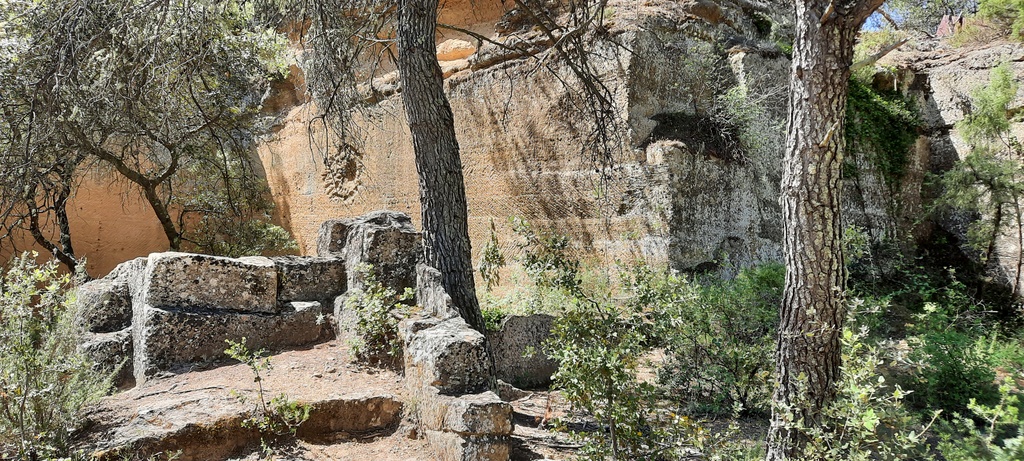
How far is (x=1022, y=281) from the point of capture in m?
9.82

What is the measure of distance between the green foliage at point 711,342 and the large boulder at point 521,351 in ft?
3.92

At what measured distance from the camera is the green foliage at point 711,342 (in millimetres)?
→ 4996

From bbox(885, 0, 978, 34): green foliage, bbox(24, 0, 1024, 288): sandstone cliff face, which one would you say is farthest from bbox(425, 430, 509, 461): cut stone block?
bbox(885, 0, 978, 34): green foliage

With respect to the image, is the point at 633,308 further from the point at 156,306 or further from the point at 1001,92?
the point at 1001,92

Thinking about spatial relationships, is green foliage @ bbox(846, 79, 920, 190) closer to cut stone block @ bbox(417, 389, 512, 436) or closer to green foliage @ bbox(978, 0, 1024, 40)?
green foliage @ bbox(978, 0, 1024, 40)

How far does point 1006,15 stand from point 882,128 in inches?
171

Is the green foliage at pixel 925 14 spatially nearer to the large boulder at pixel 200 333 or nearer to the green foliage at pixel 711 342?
the green foliage at pixel 711 342

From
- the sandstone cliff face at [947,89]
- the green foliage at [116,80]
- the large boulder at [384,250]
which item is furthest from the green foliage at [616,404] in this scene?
the sandstone cliff face at [947,89]

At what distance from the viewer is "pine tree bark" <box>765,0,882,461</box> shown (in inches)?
132

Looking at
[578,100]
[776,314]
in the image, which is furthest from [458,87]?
[776,314]

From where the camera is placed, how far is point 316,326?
5.62 m

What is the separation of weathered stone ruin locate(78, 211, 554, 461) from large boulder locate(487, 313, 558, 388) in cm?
1

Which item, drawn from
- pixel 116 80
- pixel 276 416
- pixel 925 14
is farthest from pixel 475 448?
pixel 925 14

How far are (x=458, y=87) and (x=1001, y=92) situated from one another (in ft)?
26.1
